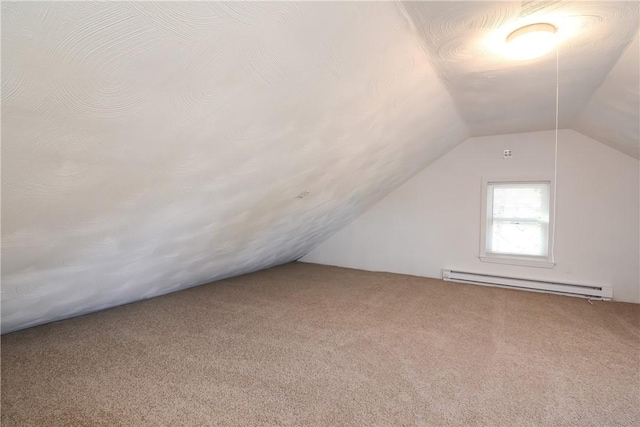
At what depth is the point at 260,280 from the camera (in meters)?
4.41

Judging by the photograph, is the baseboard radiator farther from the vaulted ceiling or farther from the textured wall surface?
the vaulted ceiling

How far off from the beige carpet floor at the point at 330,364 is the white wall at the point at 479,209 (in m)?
0.55

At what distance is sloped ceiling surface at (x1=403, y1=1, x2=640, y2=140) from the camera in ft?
4.70

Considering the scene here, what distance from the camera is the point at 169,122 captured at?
52.0 inches

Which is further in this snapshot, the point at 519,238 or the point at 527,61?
the point at 519,238

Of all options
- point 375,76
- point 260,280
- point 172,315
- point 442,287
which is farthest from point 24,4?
point 442,287

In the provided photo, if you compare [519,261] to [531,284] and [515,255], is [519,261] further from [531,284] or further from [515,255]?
[531,284]

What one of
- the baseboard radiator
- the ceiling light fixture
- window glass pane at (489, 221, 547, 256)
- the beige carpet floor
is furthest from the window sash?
the ceiling light fixture

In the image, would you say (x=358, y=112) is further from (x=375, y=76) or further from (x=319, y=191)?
(x=319, y=191)

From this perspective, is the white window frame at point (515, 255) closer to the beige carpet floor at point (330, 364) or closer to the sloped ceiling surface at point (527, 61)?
the beige carpet floor at point (330, 364)

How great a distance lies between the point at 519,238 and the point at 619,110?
2.01 meters

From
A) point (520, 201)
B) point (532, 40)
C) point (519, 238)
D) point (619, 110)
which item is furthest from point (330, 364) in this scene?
point (520, 201)

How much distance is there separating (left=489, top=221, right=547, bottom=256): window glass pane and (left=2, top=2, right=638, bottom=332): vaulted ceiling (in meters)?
1.34

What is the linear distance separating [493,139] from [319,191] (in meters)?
2.74
